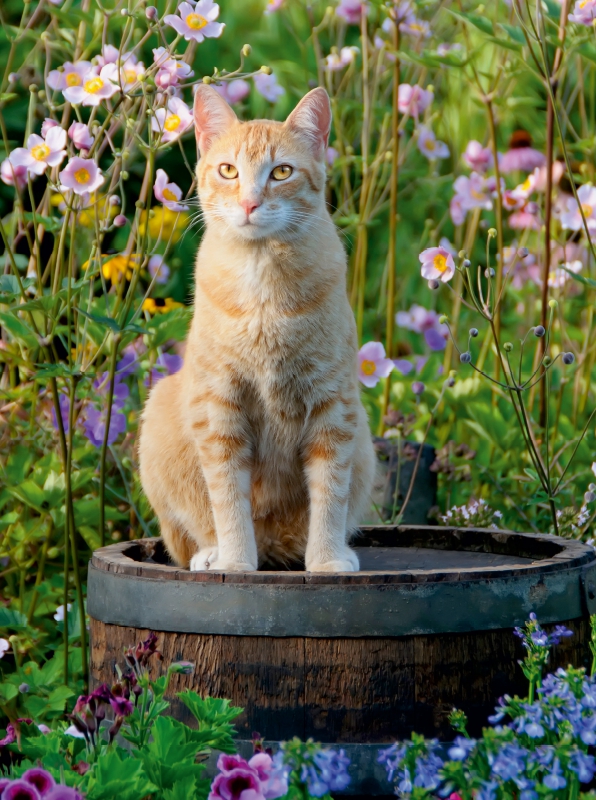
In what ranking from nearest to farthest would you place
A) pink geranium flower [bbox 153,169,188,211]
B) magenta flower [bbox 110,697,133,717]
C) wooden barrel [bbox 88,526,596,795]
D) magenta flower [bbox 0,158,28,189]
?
magenta flower [bbox 110,697,133,717], wooden barrel [bbox 88,526,596,795], pink geranium flower [bbox 153,169,188,211], magenta flower [bbox 0,158,28,189]

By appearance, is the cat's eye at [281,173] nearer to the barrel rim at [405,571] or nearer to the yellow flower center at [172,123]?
the yellow flower center at [172,123]

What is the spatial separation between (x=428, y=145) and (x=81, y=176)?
5.65 ft

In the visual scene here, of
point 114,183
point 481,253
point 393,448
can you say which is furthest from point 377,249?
point 114,183

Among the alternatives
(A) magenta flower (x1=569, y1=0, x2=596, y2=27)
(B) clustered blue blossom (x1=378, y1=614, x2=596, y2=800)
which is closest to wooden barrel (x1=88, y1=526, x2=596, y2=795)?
(B) clustered blue blossom (x1=378, y1=614, x2=596, y2=800)

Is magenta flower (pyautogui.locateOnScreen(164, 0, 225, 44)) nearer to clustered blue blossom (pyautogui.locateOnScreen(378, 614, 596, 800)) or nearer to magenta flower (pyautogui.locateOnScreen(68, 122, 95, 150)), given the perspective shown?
magenta flower (pyautogui.locateOnScreen(68, 122, 95, 150))

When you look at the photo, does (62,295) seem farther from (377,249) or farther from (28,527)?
(377,249)

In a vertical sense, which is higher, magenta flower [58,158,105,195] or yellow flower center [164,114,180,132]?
yellow flower center [164,114,180,132]

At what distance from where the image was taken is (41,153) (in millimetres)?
2285

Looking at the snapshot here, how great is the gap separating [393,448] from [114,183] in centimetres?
129

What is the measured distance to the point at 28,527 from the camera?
8.95ft

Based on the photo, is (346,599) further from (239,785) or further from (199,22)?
(199,22)

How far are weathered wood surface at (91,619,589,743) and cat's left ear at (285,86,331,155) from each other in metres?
1.21

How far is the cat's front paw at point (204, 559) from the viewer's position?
2148 mm

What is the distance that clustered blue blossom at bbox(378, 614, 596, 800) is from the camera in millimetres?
1169
